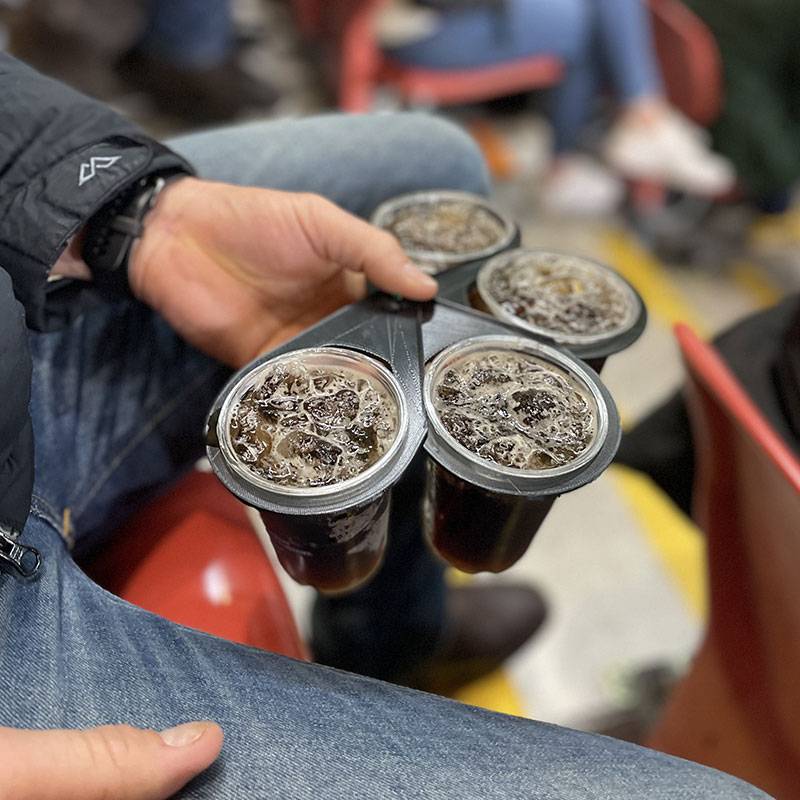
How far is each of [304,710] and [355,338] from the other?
318 millimetres

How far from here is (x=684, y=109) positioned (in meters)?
2.00

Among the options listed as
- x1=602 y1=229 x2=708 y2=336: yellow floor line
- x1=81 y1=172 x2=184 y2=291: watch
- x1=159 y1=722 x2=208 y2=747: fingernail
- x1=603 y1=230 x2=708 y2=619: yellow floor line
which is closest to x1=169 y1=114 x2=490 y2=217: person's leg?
x1=81 y1=172 x2=184 y2=291: watch

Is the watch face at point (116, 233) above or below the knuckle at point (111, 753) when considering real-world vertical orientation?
above

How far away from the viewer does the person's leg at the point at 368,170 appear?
34.3 inches

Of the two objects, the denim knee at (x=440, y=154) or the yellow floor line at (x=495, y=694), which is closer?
the denim knee at (x=440, y=154)

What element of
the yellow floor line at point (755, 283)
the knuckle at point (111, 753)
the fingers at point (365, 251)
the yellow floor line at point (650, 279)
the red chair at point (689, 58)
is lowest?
the yellow floor line at point (755, 283)

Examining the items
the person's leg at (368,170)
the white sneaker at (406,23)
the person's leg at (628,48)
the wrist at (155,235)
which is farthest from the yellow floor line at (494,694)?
the person's leg at (628,48)

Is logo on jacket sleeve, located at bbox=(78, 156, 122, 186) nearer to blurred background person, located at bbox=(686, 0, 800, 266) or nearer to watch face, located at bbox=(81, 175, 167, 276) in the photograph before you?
watch face, located at bbox=(81, 175, 167, 276)

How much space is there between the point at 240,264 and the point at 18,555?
14.7 inches

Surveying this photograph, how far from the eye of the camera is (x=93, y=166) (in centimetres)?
71

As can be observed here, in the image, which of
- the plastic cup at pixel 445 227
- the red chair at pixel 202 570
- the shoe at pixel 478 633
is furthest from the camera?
the shoe at pixel 478 633

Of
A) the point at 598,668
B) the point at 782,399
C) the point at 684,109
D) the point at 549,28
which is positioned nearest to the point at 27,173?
the point at 782,399

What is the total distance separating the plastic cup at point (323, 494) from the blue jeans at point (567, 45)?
1.44 m

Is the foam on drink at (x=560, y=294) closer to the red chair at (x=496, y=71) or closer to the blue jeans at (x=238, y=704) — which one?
the blue jeans at (x=238, y=704)
